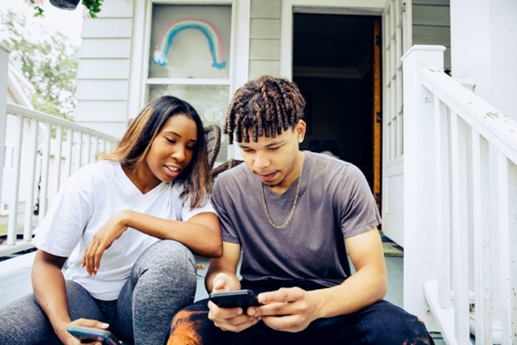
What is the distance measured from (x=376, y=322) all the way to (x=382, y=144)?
3196 mm

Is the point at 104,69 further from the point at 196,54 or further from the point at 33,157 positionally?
the point at 33,157

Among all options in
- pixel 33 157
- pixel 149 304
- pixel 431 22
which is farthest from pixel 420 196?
pixel 431 22

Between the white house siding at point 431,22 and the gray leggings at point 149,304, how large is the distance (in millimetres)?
3112

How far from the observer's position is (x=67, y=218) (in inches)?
46.1

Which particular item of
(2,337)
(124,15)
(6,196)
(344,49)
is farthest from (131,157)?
(6,196)

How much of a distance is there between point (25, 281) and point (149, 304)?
4.58 ft

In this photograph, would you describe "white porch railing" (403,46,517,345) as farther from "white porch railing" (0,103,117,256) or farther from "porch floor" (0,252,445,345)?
"white porch railing" (0,103,117,256)

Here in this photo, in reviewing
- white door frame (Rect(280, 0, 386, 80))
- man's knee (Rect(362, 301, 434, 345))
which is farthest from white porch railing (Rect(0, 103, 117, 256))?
white door frame (Rect(280, 0, 386, 80))

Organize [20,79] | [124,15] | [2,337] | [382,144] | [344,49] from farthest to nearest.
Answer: [20,79] < [344,49] < [382,144] < [124,15] < [2,337]

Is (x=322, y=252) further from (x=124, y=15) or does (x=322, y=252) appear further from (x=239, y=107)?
(x=124, y=15)

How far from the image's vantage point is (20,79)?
1349 cm

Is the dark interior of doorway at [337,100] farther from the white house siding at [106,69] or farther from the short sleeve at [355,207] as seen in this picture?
the short sleeve at [355,207]

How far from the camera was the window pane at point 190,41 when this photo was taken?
3.68 meters

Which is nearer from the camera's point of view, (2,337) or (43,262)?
(2,337)
